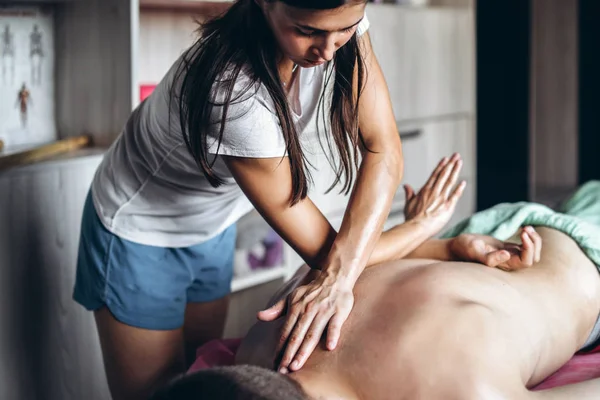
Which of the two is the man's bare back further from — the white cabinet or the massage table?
the white cabinet

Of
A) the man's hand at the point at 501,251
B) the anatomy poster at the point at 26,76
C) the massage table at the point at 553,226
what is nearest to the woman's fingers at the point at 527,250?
the man's hand at the point at 501,251

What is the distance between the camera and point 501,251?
1386mm

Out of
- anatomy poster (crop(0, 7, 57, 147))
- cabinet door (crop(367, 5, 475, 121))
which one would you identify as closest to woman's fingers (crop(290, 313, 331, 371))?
anatomy poster (crop(0, 7, 57, 147))

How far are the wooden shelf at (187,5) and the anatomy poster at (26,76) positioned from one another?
Answer: 31 centimetres

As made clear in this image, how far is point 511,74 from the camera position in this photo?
343 cm

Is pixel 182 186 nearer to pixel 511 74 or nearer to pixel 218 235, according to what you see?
pixel 218 235

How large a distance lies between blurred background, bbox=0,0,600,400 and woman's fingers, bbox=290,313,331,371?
0.57 meters

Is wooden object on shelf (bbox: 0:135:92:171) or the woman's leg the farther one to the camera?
wooden object on shelf (bbox: 0:135:92:171)

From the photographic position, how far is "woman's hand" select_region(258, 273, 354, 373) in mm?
A: 1143

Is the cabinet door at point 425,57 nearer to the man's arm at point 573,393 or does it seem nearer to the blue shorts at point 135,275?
the blue shorts at point 135,275

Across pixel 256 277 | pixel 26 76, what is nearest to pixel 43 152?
pixel 26 76

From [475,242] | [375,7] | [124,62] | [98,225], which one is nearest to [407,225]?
[475,242]

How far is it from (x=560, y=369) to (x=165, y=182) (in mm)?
766

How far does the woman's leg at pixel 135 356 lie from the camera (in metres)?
1.49
